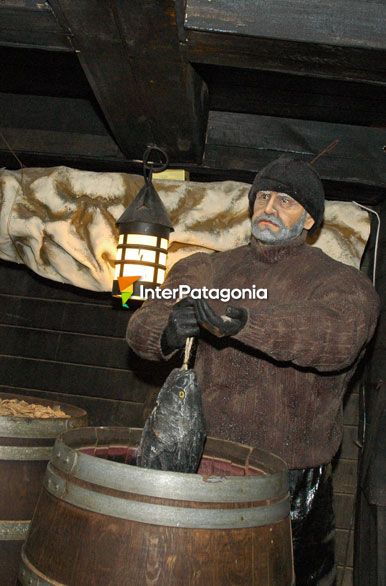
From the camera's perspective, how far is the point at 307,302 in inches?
77.9

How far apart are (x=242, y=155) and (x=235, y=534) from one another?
10.3ft

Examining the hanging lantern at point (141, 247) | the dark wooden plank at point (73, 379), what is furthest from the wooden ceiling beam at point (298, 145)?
the dark wooden plank at point (73, 379)

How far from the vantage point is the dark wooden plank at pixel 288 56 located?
2.51 m

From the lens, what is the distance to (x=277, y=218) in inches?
92.4

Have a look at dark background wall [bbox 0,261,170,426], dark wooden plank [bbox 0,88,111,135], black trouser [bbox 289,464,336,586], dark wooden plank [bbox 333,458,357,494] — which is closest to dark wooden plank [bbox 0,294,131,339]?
dark background wall [bbox 0,261,170,426]

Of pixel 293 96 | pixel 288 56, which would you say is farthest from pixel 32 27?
pixel 293 96

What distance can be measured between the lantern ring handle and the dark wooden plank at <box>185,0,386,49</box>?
1.44m

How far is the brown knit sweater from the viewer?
197cm

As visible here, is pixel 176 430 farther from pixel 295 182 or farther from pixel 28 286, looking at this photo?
pixel 28 286

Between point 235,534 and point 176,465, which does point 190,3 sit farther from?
point 235,534

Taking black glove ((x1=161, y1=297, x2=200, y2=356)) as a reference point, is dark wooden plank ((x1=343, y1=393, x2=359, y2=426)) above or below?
below

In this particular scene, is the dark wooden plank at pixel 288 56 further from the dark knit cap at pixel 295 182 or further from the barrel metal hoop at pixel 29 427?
the barrel metal hoop at pixel 29 427

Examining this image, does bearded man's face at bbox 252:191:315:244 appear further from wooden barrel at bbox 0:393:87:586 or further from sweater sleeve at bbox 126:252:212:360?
wooden barrel at bbox 0:393:87:586

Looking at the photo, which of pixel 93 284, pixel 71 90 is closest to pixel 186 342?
pixel 93 284
